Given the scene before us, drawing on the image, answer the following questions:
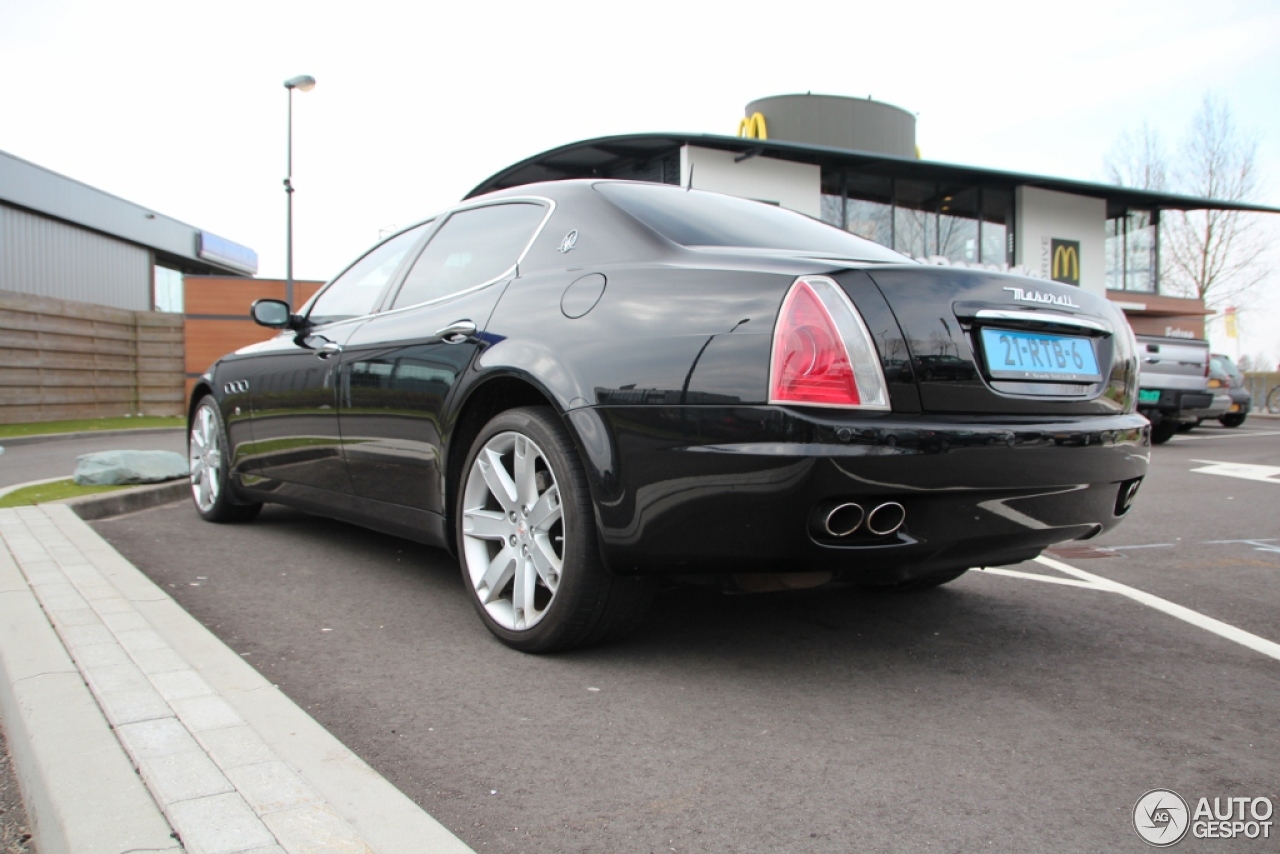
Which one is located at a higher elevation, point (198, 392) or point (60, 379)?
point (60, 379)

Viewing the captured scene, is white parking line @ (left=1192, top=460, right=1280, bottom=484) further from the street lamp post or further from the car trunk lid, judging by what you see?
the street lamp post

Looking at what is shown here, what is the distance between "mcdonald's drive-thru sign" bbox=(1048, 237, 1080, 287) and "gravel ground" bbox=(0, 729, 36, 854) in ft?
86.0

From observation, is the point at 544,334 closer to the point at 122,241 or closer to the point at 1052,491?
the point at 1052,491

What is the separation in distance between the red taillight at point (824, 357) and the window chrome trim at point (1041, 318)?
402 mm

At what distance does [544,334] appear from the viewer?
297 centimetres

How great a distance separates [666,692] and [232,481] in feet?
11.2

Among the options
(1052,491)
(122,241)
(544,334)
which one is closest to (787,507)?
(1052,491)

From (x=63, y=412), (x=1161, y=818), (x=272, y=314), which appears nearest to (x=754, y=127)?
(x=63, y=412)

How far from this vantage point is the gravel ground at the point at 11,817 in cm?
190

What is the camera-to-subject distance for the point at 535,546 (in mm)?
2945

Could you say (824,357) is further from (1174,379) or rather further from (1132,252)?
(1132,252)

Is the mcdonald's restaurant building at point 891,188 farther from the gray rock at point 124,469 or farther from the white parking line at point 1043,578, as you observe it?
the white parking line at point 1043,578

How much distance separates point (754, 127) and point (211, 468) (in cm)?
1976

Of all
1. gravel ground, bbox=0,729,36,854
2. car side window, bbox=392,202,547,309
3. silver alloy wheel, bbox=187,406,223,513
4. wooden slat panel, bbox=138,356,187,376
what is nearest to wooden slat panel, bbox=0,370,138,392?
wooden slat panel, bbox=138,356,187,376
